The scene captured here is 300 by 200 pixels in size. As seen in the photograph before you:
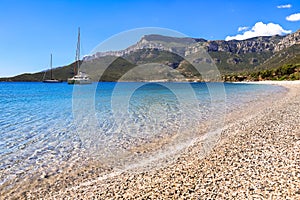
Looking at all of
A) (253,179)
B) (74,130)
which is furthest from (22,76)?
(253,179)

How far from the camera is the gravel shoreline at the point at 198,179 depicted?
570cm

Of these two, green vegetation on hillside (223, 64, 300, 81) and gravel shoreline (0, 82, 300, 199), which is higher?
green vegetation on hillside (223, 64, 300, 81)

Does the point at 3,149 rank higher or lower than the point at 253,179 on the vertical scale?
lower

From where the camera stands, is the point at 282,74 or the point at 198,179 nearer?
the point at 198,179

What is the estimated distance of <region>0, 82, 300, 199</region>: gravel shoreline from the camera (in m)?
5.70

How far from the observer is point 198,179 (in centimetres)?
652

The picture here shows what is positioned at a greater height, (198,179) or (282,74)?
(282,74)

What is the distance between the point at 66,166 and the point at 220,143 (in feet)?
21.0

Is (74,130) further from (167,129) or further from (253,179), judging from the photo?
(253,179)

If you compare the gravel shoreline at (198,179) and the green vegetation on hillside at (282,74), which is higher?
the green vegetation on hillside at (282,74)

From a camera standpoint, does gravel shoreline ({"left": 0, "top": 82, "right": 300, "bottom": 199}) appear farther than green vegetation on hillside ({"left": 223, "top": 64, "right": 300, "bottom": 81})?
No

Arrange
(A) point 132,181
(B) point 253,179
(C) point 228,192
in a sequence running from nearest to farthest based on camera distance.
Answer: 1. (C) point 228,192
2. (B) point 253,179
3. (A) point 132,181

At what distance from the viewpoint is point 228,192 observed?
5.59 meters

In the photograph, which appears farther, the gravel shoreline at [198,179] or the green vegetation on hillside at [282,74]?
the green vegetation on hillside at [282,74]
